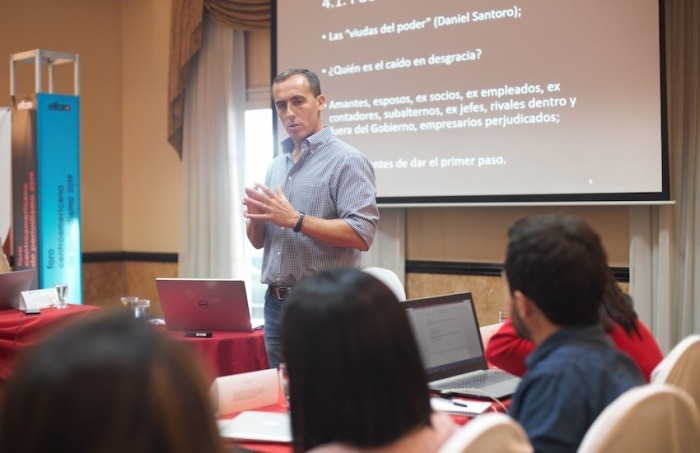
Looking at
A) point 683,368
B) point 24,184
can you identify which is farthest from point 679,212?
point 24,184

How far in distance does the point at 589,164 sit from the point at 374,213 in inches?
69.4

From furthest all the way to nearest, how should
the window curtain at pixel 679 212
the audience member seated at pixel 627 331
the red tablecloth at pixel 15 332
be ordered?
the window curtain at pixel 679 212 → the red tablecloth at pixel 15 332 → the audience member seated at pixel 627 331

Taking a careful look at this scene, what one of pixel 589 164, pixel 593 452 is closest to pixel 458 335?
pixel 593 452

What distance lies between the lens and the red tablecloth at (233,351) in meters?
3.12

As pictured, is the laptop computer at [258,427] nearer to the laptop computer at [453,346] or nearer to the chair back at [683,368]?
the laptop computer at [453,346]

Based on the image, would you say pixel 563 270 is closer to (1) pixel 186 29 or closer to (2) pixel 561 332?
(2) pixel 561 332

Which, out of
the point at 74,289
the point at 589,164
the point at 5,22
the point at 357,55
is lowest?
the point at 74,289

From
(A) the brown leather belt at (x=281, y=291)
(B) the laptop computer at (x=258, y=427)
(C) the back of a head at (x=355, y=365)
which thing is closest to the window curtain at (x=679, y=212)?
(A) the brown leather belt at (x=281, y=291)

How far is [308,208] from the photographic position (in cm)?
320

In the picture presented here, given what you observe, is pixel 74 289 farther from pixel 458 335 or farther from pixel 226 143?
pixel 458 335

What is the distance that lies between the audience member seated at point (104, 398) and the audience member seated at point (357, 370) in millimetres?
492

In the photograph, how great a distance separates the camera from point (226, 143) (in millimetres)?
5992

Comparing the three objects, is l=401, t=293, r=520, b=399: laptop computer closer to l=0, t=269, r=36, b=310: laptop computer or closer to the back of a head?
the back of a head

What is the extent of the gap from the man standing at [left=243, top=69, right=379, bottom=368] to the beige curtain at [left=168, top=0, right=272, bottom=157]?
8.80 ft
